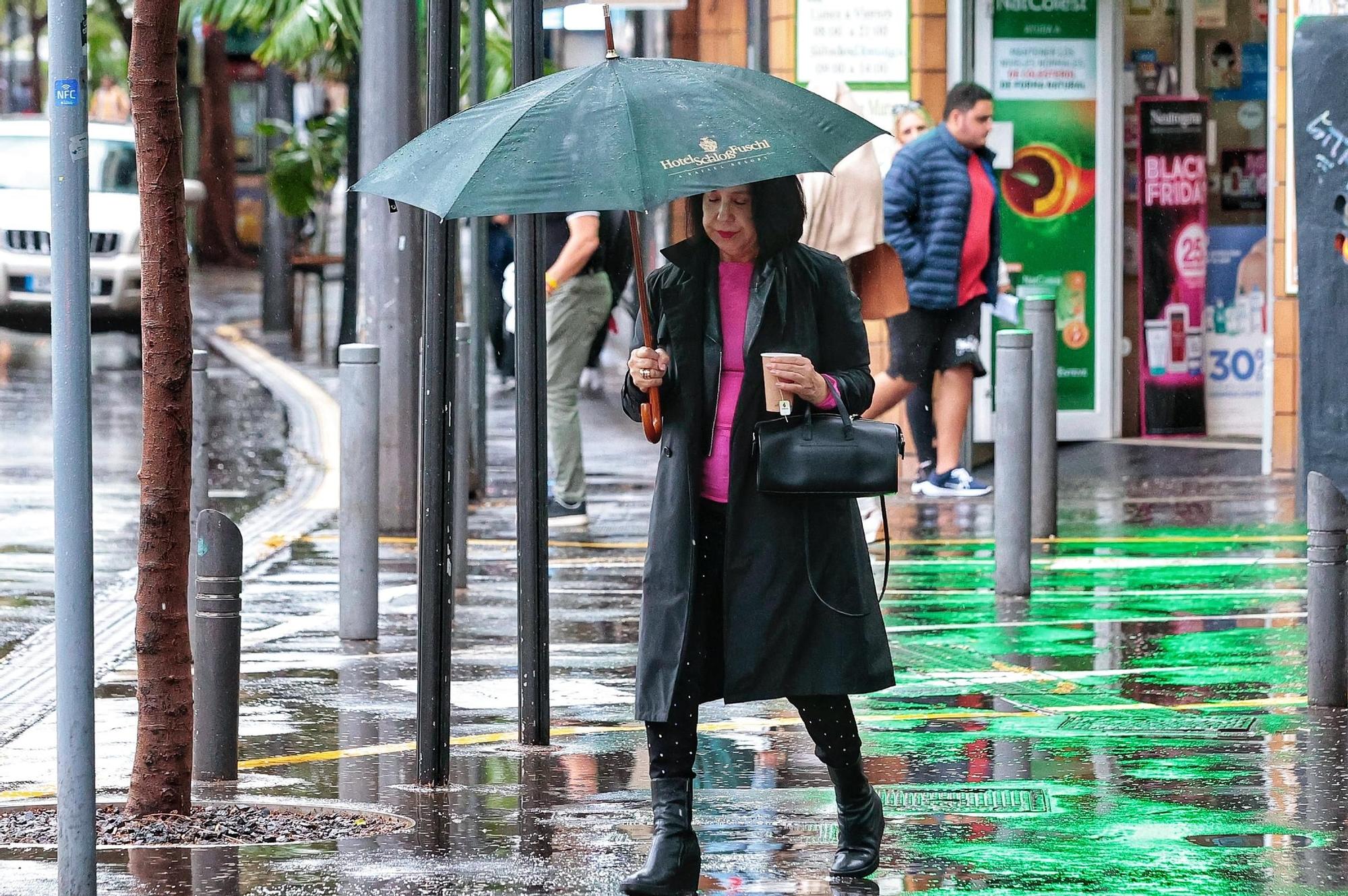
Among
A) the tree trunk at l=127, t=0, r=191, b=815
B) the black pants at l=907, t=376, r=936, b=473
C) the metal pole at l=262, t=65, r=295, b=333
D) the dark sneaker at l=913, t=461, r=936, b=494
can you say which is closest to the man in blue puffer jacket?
the black pants at l=907, t=376, r=936, b=473

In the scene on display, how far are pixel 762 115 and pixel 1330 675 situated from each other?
11.0 feet

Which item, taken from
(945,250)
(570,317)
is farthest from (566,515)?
(945,250)

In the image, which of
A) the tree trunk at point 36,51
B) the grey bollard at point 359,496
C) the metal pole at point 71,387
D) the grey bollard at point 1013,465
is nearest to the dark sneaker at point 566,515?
the grey bollard at point 1013,465

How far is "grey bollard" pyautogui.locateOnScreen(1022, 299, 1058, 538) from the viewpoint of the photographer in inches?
444

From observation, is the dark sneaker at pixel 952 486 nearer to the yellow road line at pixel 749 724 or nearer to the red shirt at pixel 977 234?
the red shirt at pixel 977 234

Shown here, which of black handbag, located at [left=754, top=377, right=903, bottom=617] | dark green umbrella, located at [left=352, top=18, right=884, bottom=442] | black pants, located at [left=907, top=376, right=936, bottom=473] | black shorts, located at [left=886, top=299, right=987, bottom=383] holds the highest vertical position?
dark green umbrella, located at [left=352, top=18, right=884, bottom=442]

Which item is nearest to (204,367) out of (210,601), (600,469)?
(210,601)

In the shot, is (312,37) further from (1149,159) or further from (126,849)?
(126,849)

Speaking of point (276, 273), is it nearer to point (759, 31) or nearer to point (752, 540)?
point (759, 31)

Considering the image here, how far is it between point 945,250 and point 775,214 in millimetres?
7234

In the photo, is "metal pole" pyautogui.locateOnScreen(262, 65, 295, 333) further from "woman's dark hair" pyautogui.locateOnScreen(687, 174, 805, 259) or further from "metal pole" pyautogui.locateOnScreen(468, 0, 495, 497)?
"woman's dark hair" pyautogui.locateOnScreen(687, 174, 805, 259)

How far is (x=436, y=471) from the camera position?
658 cm

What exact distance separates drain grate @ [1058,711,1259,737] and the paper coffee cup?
238 centimetres

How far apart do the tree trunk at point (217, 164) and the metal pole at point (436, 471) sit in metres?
33.7
